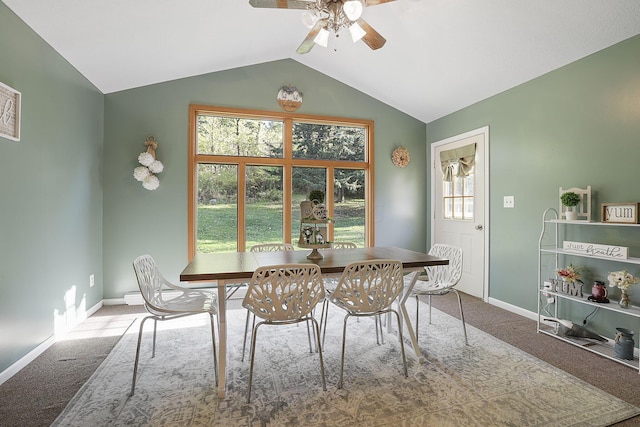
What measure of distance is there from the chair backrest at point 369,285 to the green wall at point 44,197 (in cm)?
226

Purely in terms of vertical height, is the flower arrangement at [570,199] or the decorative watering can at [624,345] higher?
the flower arrangement at [570,199]

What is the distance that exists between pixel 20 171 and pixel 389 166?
159 inches

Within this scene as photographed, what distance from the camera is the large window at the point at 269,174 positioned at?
410 centimetres

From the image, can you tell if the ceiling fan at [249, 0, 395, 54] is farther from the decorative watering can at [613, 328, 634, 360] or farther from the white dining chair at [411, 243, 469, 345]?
the decorative watering can at [613, 328, 634, 360]

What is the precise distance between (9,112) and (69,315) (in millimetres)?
1832

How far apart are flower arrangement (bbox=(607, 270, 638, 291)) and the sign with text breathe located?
124mm

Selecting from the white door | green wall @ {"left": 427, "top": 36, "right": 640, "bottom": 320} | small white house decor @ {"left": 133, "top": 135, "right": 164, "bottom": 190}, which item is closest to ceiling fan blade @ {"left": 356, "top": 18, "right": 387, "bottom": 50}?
green wall @ {"left": 427, "top": 36, "right": 640, "bottom": 320}

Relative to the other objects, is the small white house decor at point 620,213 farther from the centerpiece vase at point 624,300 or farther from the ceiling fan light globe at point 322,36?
the ceiling fan light globe at point 322,36

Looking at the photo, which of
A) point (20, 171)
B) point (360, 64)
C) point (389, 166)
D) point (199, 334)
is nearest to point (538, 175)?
point (389, 166)

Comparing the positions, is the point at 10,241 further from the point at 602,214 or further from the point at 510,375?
the point at 602,214

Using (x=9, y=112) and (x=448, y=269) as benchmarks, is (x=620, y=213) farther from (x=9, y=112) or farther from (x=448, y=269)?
(x=9, y=112)

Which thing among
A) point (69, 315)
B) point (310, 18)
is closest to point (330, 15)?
point (310, 18)

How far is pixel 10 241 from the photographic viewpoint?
2197mm

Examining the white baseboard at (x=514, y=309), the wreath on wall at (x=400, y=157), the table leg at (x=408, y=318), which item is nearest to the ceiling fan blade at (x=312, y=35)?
the table leg at (x=408, y=318)
